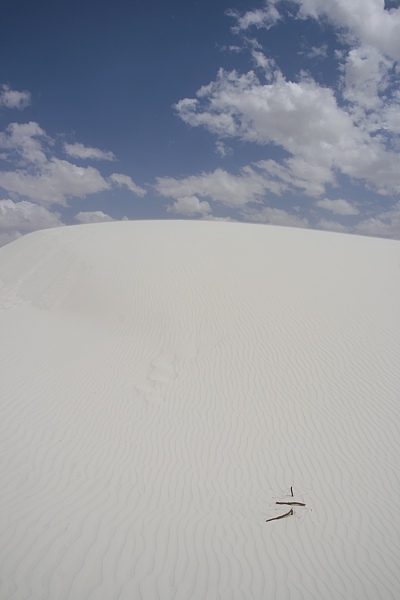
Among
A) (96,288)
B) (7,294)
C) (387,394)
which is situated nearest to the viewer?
(387,394)

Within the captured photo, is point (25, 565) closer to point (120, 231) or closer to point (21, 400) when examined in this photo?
point (21, 400)

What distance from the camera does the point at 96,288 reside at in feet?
50.4

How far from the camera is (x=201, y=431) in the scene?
8102 mm

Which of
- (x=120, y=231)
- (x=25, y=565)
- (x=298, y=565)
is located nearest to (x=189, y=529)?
(x=298, y=565)

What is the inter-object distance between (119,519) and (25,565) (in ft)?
4.66

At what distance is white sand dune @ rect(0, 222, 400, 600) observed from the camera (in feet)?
15.0

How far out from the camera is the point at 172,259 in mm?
17453

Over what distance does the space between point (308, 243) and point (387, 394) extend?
13800mm

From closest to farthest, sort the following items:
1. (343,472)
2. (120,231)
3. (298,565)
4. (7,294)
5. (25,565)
Answer: (25,565), (298,565), (343,472), (7,294), (120,231)

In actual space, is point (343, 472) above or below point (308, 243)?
below

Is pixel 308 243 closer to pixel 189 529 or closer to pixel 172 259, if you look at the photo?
pixel 172 259

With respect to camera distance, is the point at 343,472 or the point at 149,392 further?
the point at 149,392

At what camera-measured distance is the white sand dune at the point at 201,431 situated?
4586mm

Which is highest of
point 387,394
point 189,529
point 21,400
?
point 387,394
